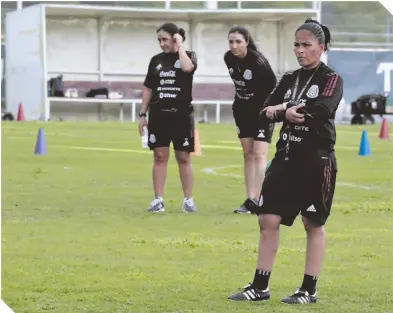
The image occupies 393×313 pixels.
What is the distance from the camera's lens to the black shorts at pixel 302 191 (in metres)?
7.08

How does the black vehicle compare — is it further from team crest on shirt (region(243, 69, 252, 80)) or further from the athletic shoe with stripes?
team crest on shirt (region(243, 69, 252, 80))

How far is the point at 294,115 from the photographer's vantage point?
6.94 metres

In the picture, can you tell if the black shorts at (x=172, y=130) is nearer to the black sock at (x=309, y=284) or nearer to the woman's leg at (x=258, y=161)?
the woman's leg at (x=258, y=161)

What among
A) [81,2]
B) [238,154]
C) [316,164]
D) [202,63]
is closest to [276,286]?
[316,164]

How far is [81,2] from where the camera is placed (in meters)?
43.3

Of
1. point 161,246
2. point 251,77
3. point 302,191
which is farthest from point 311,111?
point 251,77

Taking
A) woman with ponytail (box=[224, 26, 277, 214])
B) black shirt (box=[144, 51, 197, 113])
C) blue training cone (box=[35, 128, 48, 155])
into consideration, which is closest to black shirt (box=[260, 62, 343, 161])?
woman with ponytail (box=[224, 26, 277, 214])

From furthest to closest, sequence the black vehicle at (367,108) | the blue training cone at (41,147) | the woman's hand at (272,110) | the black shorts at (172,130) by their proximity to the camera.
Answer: the black vehicle at (367,108) < the blue training cone at (41,147) < the black shorts at (172,130) < the woman's hand at (272,110)

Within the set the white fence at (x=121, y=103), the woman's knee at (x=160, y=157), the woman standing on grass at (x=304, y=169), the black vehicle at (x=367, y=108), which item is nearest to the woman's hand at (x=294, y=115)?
the woman standing on grass at (x=304, y=169)

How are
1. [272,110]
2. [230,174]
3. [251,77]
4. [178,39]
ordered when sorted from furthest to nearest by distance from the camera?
1. [230,174]
2. [178,39]
3. [251,77]
4. [272,110]

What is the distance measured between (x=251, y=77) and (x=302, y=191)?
4.59m

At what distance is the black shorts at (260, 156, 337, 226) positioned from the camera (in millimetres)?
7078

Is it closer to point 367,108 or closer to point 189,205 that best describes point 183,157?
point 189,205

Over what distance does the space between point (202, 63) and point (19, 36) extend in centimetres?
780
